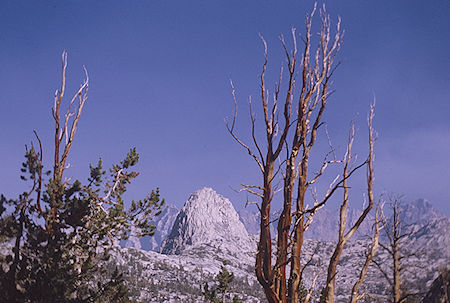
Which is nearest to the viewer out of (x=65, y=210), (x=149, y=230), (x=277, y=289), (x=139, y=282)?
(x=277, y=289)

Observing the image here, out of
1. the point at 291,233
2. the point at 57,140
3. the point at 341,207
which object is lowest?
the point at 291,233

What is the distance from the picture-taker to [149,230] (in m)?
14.6

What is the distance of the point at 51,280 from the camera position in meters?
10.6

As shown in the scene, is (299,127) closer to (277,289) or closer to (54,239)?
(277,289)

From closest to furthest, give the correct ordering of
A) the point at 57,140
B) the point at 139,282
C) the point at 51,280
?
the point at 57,140 < the point at 51,280 < the point at 139,282

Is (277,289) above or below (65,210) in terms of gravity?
below

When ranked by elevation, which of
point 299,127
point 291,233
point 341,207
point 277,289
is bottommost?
point 277,289

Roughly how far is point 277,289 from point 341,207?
3.98ft

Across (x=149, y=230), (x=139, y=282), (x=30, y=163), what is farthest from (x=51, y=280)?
(x=139, y=282)

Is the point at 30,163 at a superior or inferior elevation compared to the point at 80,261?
superior

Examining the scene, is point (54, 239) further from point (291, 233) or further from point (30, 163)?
point (291, 233)

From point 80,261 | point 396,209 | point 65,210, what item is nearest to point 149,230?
point 80,261

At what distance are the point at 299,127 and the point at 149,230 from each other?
11.8 metres

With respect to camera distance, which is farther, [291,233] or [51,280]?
Result: [51,280]
